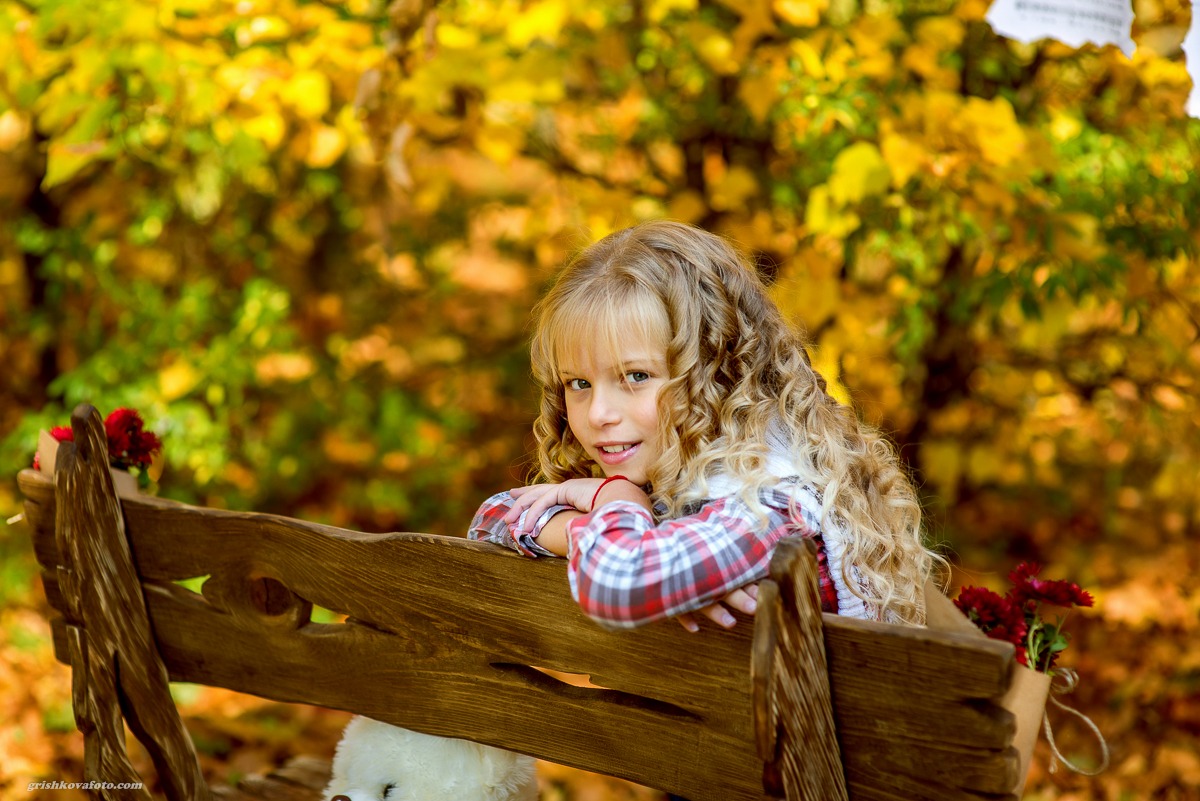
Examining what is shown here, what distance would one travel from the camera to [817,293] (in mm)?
2768

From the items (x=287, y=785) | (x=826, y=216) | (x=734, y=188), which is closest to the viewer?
(x=287, y=785)

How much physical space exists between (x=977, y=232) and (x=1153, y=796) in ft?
5.77

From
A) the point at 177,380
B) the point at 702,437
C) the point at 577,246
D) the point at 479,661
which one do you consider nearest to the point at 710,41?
the point at 577,246

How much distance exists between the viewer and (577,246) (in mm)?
2361

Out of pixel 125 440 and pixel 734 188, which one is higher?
pixel 734 188

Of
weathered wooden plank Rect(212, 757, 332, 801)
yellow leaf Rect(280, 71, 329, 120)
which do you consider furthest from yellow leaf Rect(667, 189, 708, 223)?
weathered wooden plank Rect(212, 757, 332, 801)

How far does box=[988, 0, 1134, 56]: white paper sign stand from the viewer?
6.63 feet

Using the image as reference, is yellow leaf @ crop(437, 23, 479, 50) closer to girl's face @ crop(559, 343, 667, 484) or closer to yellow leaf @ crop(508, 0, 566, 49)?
yellow leaf @ crop(508, 0, 566, 49)

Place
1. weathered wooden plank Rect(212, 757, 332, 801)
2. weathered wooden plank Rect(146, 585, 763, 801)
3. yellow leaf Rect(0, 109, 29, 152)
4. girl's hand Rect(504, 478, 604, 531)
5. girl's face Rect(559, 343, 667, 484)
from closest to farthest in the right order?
weathered wooden plank Rect(146, 585, 763, 801), girl's hand Rect(504, 478, 604, 531), girl's face Rect(559, 343, 667, 484), weathered wooden plank Rect(212, 757, 332, 801), yellow leaf Rect(0, 109, 29, 152)

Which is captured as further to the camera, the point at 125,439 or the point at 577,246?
the point at 577,246

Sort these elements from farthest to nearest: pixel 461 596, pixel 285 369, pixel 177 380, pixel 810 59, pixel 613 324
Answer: pixel 285 369 → pixel 177 380 → pixel 810 59 → pixel 613 324 → pixel 461 596

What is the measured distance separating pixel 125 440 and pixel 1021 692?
1.54 meters

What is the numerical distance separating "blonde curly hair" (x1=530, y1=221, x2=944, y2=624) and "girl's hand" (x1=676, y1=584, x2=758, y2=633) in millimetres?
210

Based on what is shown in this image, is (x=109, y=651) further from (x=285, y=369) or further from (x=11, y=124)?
(x=285, y=369)
